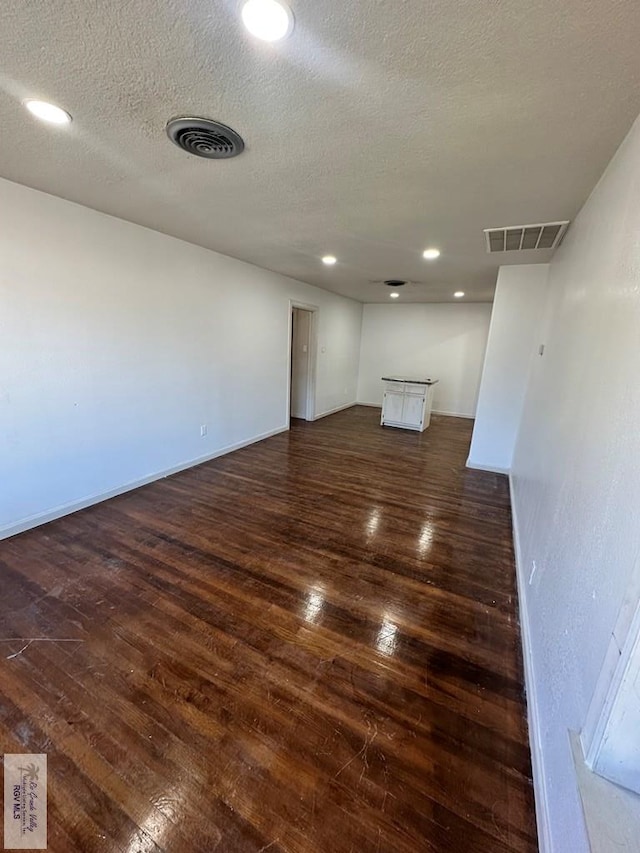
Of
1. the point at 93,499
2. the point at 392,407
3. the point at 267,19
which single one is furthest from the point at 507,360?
the point at 93,499

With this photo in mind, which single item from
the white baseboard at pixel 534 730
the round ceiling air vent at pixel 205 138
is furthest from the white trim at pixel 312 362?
the white baseboard at pixel 534 730

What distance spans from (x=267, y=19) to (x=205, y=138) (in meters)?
0.76

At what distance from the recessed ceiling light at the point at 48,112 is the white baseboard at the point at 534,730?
316 centimetres

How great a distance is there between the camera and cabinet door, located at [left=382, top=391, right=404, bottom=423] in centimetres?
616

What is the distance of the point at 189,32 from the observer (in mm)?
1083

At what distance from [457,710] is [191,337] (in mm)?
3688

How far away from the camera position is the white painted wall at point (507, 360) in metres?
3.73

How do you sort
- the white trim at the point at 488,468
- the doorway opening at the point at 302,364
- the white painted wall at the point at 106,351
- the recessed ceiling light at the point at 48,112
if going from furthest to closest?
the doorway opening at the point at 302,364 → the white trim at the point at 488,468 → the white painted wall at the point at 106,351 → the recessed ceiling light at the point at 48,112

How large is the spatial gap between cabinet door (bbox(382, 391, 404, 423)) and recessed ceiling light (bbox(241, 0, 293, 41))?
5319mm

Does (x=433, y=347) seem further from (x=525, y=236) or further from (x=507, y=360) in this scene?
(x=525, y=236)

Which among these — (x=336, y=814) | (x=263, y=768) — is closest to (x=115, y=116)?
(x=263, y=768)

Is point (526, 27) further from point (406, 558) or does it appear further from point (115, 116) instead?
point (406, 558)

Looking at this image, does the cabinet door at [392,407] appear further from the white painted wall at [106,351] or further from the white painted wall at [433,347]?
the white painted wall at [106,351]

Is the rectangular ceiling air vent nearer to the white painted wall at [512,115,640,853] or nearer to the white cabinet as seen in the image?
the white painted wall at [512,115,640,853]
